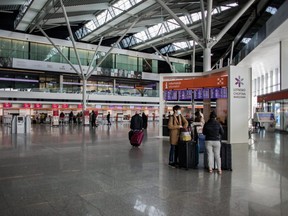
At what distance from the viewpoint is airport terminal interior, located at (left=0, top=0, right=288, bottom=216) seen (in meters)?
5.11

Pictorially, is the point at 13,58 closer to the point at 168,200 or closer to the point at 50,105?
the point at 50,105

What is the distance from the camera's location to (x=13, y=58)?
129ft

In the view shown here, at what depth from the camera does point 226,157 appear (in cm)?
781

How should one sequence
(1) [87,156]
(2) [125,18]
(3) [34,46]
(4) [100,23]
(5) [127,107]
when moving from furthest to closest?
(5) [127,107]
(3) [34,46]
(4) [100,23]
(2) [125,18]
(1) [87,156]

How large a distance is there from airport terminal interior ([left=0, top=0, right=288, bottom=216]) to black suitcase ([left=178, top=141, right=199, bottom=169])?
3cm

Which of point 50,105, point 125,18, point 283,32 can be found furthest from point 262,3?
point 50,105

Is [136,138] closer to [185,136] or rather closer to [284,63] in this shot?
[185,136]

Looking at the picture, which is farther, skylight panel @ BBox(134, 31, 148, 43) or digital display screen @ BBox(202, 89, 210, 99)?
skylight panel @ BBox(134, 31, 148, 43)

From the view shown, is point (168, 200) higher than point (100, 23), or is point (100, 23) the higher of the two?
point (100, 23)

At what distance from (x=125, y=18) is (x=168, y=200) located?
31.6 meters

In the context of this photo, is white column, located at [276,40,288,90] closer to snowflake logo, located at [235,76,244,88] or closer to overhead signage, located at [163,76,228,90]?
snowflake logo, located at [235,76,244,88]

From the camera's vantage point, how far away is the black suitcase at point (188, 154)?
7.83 m

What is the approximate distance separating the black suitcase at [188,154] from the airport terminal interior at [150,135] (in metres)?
0.03

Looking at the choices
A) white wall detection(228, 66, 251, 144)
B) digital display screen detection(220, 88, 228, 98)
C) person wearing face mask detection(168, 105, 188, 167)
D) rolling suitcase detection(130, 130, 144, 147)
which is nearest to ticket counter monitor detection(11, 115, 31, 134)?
rolling suitcase detection(130, 130, 144, 147)
